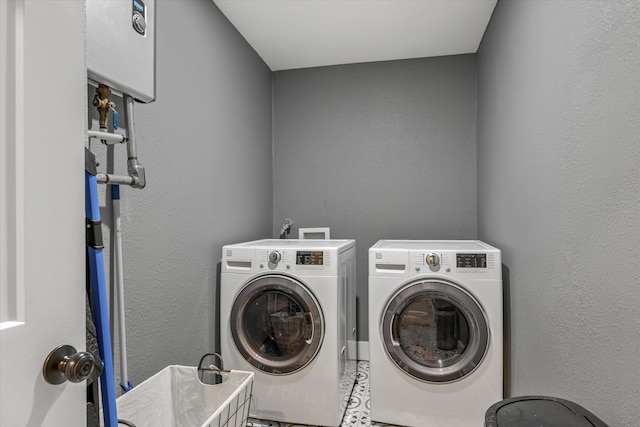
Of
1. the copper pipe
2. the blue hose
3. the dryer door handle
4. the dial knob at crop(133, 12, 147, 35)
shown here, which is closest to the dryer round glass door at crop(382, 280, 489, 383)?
the dryer door handle

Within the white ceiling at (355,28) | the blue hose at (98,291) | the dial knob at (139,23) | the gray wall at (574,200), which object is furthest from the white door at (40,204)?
the white ceiling at (355,28)

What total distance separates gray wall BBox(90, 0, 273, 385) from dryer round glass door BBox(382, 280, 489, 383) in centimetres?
108

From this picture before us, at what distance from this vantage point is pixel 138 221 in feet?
5.42

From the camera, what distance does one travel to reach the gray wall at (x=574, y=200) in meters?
0.97

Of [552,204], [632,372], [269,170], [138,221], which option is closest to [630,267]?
[632,372]

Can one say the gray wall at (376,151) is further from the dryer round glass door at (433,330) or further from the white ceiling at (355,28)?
the dryer round glass door at (433,330)

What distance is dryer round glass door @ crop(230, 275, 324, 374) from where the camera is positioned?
207cm

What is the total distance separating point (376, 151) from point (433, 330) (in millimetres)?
1576

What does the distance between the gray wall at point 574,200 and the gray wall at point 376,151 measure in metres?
0.91

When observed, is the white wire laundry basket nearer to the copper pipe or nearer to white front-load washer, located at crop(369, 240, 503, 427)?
white front-load washer, located at crop(369, 240, 503, 427)

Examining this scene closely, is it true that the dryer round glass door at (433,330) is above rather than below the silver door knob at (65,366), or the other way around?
below

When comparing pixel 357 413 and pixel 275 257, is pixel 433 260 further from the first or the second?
pixel 357 413

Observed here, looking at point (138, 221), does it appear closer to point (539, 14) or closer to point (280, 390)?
point (280, 390)

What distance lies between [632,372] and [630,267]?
26cm
